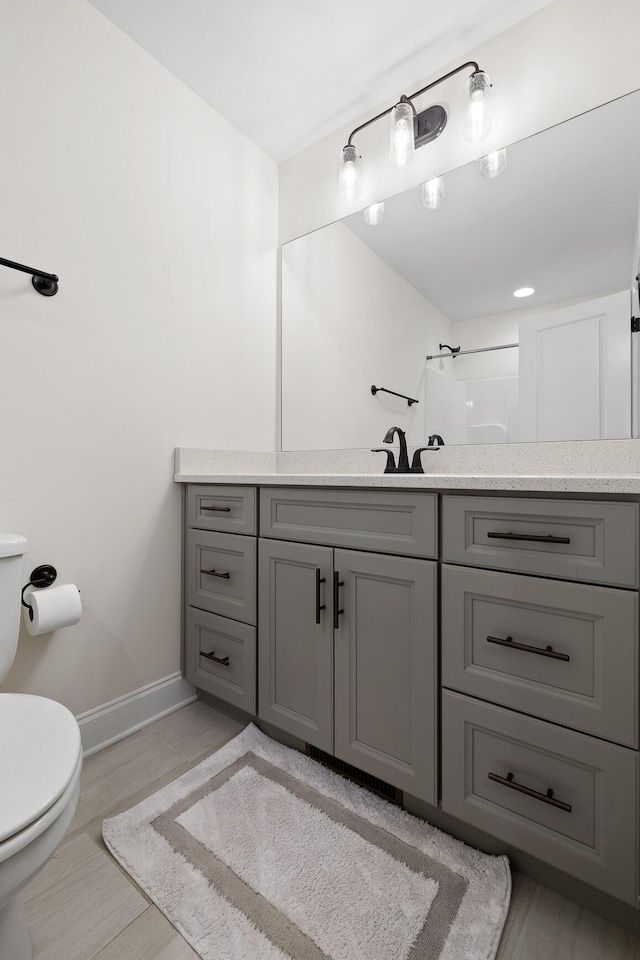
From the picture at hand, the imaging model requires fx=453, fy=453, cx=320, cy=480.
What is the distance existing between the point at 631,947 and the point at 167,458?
1710mm

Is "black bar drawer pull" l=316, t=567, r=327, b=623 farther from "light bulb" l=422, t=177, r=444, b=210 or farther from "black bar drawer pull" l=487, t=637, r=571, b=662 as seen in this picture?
"light bulb" l=422, t=177, r=444, b=210

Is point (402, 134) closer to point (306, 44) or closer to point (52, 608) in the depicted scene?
point (306, 44)

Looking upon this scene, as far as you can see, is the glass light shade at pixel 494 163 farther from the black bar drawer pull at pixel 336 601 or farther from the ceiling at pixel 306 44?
the black bar drawer pull at pixel 336 601

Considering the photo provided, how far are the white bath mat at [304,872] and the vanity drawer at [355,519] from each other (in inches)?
26.9

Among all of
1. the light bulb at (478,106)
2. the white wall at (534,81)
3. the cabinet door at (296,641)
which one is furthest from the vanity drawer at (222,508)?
the light bulb at (478,106)

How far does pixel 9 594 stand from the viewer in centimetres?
108

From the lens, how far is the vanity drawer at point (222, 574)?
1.48 m

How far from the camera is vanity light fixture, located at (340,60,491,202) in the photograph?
1.48 meters

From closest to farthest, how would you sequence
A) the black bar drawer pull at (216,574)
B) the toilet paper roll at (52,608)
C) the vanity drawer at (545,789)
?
the vanity drawer at (545,789) → the toilet paper roll at (52,608) → the black bar drawer pull at (216,574)

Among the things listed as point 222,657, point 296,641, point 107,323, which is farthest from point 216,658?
point 107,323

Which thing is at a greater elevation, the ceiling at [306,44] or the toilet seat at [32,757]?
the ceiling at [306,44]

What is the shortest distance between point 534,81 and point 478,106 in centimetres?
17

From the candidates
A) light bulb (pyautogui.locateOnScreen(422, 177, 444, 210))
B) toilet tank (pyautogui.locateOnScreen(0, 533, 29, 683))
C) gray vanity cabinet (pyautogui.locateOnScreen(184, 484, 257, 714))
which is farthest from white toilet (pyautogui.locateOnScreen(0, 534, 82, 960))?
light bulb (pyautogui.locateOnScreen(422, 177, 444, 210))

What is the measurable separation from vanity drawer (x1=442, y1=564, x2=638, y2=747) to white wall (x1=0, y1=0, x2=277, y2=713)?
3.54 feet
